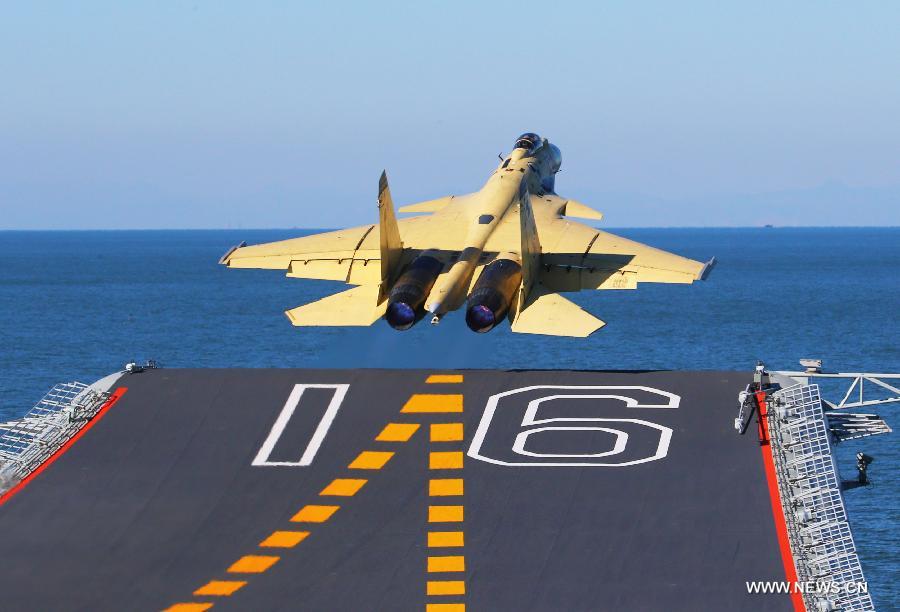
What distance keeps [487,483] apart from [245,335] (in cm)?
9484

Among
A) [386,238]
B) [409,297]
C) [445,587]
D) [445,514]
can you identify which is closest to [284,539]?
[445,514]

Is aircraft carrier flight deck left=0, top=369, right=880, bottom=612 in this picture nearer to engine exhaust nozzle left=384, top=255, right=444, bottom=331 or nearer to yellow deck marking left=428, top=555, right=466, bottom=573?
yellow deck marking left=428, top=555, right=466, bottom=573

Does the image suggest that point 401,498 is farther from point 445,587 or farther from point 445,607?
point 445,607

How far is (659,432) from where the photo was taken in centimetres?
4797

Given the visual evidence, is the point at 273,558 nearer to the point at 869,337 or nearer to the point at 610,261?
the point at 610,261

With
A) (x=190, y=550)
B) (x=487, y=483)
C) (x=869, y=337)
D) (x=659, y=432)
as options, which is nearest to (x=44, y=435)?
(x=190, y=550)

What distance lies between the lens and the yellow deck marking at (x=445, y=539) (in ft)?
134

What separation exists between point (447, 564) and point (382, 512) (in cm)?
413

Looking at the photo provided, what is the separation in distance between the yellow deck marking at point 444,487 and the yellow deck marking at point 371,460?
231cm

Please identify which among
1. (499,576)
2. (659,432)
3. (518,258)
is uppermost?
(518,258)

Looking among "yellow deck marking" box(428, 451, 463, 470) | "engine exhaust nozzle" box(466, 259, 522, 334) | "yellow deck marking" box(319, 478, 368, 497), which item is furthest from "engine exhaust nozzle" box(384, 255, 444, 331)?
"yellow deck marking" box(319, 478, 368, 497)

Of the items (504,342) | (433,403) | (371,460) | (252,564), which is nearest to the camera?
(252,564)

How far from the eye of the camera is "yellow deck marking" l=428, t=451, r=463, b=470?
45.8 metres

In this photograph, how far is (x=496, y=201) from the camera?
62094 millimetres
